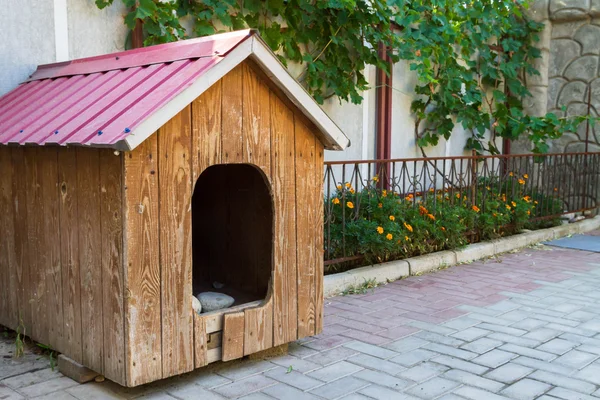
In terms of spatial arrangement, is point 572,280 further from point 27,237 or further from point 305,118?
point 27,237

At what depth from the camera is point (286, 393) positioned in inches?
137

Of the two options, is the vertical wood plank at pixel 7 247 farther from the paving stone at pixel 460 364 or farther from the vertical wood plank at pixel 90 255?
the paving stone at pixel 460 364

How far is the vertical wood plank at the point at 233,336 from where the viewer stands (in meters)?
3.70

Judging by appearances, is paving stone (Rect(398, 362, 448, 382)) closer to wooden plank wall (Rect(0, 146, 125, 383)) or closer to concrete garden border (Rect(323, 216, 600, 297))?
wooden plank wall (Rect(0, 146, 125, 383))

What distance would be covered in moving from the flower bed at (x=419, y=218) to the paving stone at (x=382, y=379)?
2217mm

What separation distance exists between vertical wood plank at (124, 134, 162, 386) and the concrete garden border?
252 cm

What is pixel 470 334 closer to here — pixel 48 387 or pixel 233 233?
pixel 233 233

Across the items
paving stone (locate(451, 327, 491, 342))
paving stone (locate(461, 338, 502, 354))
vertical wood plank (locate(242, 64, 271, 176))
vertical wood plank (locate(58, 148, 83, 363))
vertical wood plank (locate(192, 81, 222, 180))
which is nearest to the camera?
vertical wood plank (locate(192, 81, 222, 180))

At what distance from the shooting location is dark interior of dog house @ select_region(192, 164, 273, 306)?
4.56m

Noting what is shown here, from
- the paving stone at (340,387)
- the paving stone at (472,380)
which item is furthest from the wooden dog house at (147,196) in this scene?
the paving stone at (472,380)

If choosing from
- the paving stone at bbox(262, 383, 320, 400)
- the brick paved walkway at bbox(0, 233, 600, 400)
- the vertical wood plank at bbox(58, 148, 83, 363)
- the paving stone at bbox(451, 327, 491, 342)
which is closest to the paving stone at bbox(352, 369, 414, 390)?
the brick paved walkway at bbox(0, 233, 600, 400)

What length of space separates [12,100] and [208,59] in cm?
171

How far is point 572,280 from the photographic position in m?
6.38

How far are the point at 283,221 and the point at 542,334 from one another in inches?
86.4
